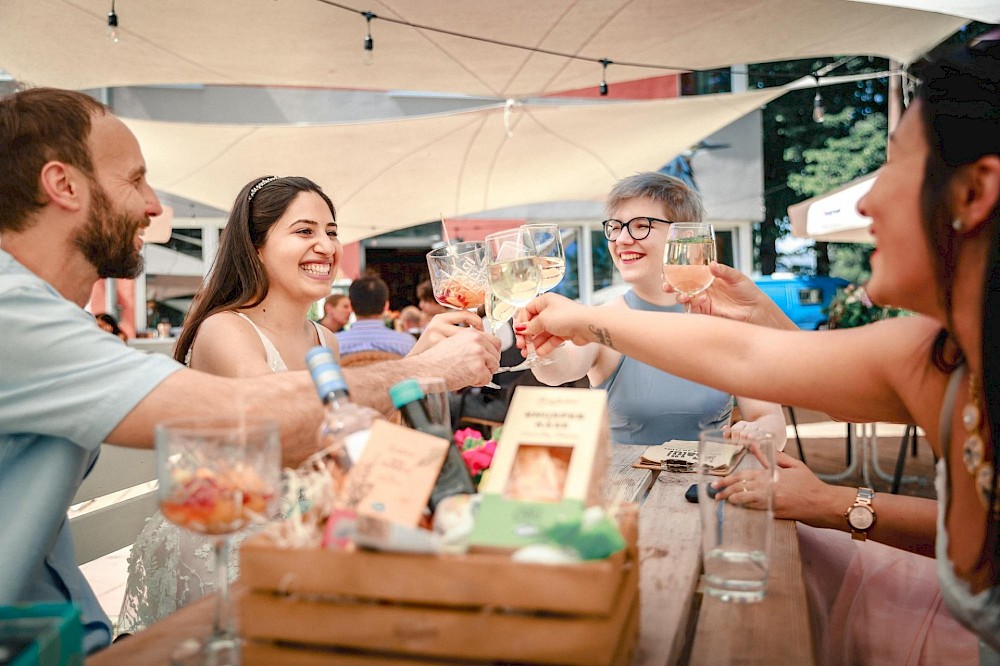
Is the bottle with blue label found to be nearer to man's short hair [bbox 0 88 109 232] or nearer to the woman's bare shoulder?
man's short hair [bbox 0 88 109 232]

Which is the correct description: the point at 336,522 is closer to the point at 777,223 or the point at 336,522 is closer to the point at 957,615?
the point at 957,615

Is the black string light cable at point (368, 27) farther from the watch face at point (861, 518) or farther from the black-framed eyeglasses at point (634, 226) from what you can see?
the watch face at point (861, 518)

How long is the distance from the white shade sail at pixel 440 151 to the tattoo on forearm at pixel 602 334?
6879 millimetres

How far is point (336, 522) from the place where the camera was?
34.7 inches

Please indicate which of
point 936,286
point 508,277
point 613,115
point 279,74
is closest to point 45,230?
point 508,277

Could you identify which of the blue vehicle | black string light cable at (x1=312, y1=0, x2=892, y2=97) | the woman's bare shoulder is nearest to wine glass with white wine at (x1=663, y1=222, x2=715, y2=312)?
the woman's bare shoulder

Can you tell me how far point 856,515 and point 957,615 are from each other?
73 cm

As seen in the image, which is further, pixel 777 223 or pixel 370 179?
pixel 777 223

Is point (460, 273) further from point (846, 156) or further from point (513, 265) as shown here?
point (846, 156)

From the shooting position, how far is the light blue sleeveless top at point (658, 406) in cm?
299

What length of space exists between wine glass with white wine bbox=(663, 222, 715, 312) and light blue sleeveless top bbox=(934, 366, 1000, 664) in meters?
0.94

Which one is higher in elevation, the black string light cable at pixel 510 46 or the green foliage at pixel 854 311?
the black string light cable at pixel 510 46

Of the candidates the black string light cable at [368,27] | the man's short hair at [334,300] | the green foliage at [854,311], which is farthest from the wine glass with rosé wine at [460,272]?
the man's short hair at [334,300]

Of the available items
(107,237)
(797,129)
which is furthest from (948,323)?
(797,129)
